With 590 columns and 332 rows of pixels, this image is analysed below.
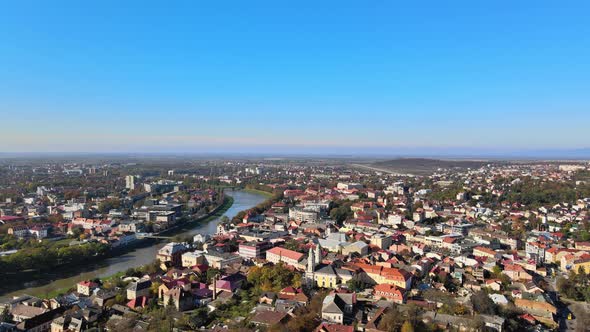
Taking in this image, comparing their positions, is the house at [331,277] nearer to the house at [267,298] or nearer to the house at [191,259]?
the house at [267,298]

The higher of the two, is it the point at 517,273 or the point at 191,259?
the point at 517,273

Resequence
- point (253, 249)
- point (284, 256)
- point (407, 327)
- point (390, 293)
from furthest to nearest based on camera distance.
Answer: point (253, 249) < point (284, 256) < point (390, 293) < point (407, 327)

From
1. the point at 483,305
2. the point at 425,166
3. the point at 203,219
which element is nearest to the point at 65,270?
the point at 203,219

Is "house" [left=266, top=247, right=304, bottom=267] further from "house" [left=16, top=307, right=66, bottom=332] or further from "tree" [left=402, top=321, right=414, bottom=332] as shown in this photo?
"house" [left=16, top=307, right=66, bottom=332]

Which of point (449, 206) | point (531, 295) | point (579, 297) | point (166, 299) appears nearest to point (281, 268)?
point (166, 299)

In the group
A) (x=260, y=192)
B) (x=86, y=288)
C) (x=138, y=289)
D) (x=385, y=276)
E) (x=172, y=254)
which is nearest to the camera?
(x=138, y=289)

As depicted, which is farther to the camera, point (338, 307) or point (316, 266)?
point (316, 266)

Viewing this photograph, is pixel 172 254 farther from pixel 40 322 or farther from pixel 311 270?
pixel 40 322

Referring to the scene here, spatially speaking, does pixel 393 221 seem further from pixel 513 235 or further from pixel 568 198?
pixel 568 198
